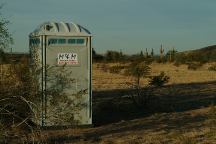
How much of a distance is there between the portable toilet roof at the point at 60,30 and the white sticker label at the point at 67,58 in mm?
498

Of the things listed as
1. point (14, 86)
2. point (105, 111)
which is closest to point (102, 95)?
point (105, 111)

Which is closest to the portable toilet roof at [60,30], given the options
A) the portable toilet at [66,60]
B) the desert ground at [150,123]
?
the portable toilet at [66,60]

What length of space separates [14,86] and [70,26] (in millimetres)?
4670

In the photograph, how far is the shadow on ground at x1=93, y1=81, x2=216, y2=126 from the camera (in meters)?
16.9

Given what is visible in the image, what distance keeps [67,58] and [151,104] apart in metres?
5.98

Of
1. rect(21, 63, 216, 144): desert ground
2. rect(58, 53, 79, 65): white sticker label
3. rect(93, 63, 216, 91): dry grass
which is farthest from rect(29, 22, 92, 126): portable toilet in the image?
rect(93, 63, 216, 91): dry grass

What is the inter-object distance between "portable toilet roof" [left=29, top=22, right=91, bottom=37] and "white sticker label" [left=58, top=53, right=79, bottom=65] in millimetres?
498

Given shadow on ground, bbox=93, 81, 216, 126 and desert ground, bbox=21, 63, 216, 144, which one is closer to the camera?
desert ground, bbox=21, 63, 216, 144

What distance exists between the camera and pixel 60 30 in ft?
46.7

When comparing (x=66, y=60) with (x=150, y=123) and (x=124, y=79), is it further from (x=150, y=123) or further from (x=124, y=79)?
(x=124, y=79)

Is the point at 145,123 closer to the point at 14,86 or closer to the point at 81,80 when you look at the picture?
the point at 81,80

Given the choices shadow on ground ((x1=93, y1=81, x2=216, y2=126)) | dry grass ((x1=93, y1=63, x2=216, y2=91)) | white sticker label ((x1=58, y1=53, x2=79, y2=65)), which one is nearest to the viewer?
white sticker label ((x1=58, y1=53, x2=79, y2=65))

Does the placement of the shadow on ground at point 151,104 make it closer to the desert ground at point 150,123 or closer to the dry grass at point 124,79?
the desert ground at point 150,123

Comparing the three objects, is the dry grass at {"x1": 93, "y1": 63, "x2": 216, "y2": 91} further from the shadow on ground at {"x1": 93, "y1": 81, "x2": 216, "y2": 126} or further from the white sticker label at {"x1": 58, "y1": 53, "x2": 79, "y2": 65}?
the white sticker label at {"x1": 58, "y1": 53, "x2": 79, "y2": 65}
